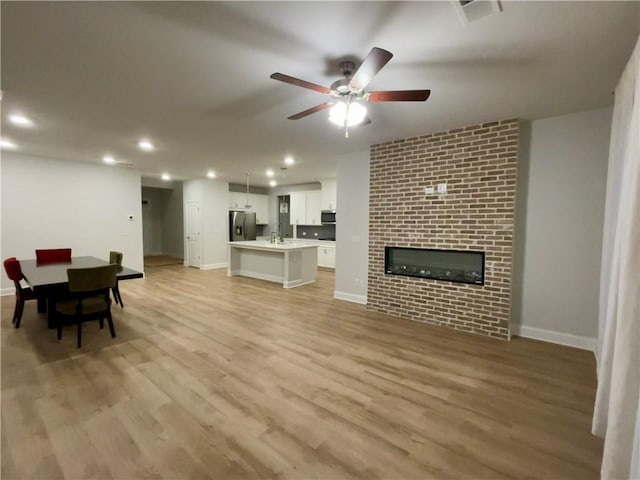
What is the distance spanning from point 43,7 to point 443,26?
236cm

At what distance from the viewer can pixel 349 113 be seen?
7.63ft

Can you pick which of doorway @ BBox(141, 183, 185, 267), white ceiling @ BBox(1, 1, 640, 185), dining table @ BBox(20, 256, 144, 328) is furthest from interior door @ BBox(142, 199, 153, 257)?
white ceiling @ BBox(1, 1, 640, 185)

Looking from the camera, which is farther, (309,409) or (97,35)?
(309,409)

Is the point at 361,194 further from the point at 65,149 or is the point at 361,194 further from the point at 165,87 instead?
the point at 65,149

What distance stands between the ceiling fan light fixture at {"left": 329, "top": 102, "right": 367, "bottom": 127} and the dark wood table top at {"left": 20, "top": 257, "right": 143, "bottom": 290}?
3024 mm

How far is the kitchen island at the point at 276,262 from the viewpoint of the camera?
627cm

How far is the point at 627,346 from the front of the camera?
141cm

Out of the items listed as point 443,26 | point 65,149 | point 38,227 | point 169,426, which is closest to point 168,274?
point 38,227

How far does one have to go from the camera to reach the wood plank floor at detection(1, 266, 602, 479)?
5.66 ft

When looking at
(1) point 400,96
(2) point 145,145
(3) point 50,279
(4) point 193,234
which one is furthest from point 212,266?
(1) point 400,96

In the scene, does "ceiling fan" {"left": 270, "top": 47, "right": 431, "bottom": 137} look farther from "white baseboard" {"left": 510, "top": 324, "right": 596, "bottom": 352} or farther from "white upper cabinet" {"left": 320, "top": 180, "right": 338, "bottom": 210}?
"white upper cabinet" {"left": 320, "top": 180, "right": 338, "bottom": 210}

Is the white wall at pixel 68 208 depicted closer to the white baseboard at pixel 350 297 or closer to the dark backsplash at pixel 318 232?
the dark backsplash at pixel 318 232

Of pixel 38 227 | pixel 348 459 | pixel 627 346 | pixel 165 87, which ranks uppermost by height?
pixel 165 87

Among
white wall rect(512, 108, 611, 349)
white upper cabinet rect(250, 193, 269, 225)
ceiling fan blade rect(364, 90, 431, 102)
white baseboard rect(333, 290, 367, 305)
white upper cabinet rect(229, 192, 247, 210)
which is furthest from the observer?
white upper cabinet rect(250, 193, 269, 225)
